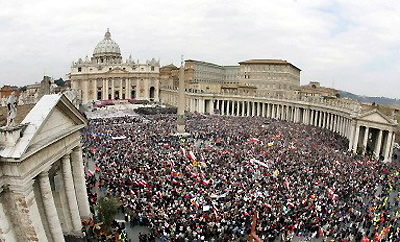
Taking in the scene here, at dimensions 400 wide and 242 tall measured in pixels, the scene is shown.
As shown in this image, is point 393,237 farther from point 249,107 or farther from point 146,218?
point 249,107

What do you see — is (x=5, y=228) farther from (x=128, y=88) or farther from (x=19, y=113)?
(x=128, y=88)

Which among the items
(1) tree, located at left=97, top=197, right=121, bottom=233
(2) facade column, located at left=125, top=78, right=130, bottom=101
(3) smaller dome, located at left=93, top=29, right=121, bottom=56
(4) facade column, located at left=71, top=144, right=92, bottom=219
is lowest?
(1) tree, located at left=97, top=197, right=121, bottom=233

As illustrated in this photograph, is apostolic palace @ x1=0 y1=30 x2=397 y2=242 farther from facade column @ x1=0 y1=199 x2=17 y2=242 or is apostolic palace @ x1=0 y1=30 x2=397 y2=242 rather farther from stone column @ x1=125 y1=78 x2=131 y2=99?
stone column @ x1=125 y1=78 x2=131 y2=99

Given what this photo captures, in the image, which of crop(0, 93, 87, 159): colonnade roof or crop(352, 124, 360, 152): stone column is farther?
crop(352, 124, 360, 152): stone column

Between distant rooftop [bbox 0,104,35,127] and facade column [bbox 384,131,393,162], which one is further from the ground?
distant rooftop [bbox 0,104,35,127]

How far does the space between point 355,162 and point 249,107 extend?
45271mm

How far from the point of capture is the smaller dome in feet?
416

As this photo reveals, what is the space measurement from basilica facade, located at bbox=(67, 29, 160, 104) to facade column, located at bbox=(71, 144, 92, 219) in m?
87.3

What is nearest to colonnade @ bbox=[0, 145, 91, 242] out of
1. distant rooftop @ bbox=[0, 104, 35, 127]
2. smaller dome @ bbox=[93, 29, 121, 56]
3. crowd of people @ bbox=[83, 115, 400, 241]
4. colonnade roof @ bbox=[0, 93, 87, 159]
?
colonnade roof @ bbox=[0, 93, 87, 159]

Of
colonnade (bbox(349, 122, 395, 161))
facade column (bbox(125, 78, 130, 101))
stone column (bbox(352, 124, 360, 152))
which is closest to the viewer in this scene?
colonnade (bbox(349, 122, 395, 161))

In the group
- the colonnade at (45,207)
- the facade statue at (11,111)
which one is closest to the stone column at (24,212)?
the colonnade at (45,207)

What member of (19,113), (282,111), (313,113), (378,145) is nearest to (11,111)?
(19,113)

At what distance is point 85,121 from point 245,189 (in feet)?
37.2

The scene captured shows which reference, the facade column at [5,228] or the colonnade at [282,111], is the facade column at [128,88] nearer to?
the colonnade at [282,111]
